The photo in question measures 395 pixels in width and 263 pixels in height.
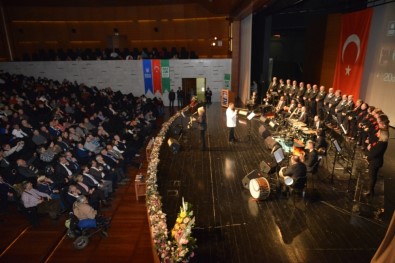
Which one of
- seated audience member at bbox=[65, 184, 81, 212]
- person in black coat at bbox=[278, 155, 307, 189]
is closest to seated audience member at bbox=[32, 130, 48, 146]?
seated audience member at bbox=[65, 184, 81, 212]

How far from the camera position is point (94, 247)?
21.8 feet

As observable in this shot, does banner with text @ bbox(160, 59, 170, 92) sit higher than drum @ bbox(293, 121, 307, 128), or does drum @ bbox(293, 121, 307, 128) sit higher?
banner with text @ bbox(160, 59, 170, 92)

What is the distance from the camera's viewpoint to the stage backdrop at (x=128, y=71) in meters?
20.1

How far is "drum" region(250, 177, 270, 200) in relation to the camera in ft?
21.7

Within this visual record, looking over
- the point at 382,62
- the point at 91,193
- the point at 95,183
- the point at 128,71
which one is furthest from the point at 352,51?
the point at 128,71

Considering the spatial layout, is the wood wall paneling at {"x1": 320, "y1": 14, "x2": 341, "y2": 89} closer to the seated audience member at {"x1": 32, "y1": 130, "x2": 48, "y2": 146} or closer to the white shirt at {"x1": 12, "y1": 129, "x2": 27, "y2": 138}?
the seated audience member at {"x1": 32, "y1": 130, "x2": 48, "y2": 146}

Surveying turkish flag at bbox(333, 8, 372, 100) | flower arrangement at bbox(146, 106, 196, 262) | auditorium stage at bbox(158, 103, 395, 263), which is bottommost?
auditorium stage at bbox(158, 103, 395, 263)

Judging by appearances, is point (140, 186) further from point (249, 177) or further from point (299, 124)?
point (299, 124)

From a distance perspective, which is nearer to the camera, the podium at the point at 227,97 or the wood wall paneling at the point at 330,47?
the wood wall paneling at the point at 330,47

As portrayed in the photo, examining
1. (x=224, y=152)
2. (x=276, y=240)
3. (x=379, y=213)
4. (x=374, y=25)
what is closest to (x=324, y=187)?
(x=379, y=213)

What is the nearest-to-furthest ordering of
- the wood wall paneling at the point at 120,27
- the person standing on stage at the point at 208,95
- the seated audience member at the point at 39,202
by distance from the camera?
the seated audience member at the point at 39,202 → the person standing on stage at the point at 208,95 → the wood wall paneling at the point at 120,27

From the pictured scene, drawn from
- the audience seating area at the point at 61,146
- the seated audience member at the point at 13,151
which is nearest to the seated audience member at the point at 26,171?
the audience seating area at the point at 61,146

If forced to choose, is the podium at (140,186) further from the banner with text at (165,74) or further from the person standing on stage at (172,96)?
the banner with text at (165,74)

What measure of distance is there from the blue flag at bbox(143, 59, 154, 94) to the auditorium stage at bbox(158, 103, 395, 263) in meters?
12.3
